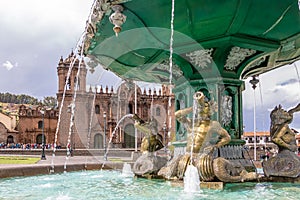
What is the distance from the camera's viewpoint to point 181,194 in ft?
15.6

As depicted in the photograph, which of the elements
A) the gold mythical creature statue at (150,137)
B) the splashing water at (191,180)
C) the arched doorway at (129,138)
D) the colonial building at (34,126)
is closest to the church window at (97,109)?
the arched doorway at (129,138)

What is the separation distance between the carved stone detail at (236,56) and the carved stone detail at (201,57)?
342 millimetres

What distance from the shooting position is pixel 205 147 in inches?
219

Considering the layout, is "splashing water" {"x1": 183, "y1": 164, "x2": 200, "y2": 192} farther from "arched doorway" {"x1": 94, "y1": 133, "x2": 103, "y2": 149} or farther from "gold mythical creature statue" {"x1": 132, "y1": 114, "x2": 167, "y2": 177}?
"arched doorway" {"x1": 94, "y1": 133, "x2": 103, "y2": 149}

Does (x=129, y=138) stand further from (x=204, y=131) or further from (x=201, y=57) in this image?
(x=204, y=131)

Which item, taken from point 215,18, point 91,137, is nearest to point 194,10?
point 215,18

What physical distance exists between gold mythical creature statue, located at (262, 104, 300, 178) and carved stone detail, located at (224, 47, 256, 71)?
1.03m

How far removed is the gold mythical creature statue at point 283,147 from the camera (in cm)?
611

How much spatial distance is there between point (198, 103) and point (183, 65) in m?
1.47

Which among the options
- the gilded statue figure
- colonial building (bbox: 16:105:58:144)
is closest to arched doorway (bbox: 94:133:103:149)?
colonial building (bbox: 16:105:58:144)

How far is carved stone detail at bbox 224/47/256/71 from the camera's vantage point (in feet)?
21.3

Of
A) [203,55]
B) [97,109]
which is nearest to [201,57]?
[203,55]

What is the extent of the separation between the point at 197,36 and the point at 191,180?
231 cm

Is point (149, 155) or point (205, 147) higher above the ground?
point (205, 147)
